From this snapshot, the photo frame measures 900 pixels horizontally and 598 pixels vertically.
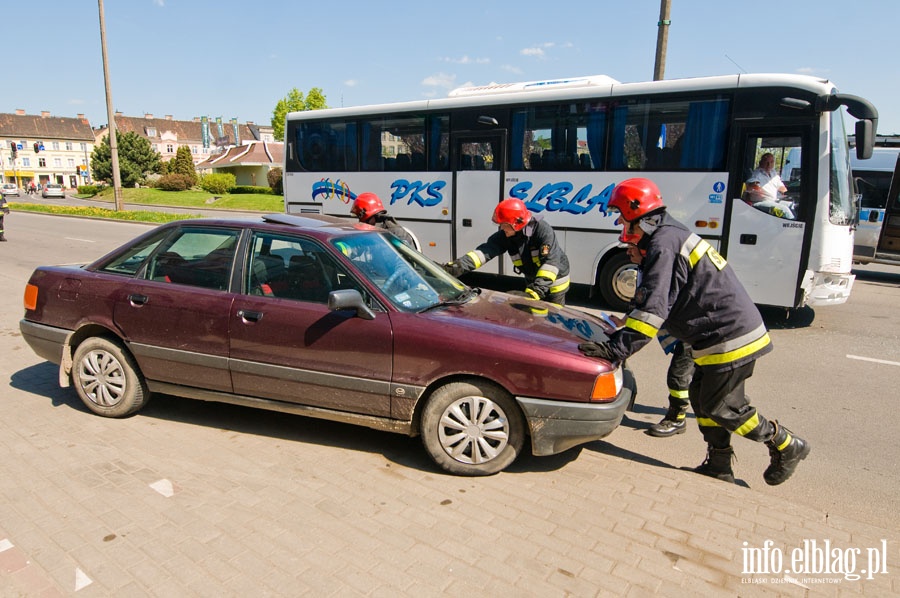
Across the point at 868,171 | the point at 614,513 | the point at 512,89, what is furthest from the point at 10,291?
the point at 868,171

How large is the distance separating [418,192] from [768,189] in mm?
5450

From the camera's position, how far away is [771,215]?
7.43 m

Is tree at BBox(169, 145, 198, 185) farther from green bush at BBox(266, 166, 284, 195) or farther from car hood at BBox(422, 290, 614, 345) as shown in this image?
car hood at BBox(422, 290, 614, 345)

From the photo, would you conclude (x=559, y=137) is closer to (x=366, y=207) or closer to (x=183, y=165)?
(x=366, y=207)

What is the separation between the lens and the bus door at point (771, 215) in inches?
285

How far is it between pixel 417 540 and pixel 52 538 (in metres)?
1.78

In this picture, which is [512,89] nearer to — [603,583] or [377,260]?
[377,260]

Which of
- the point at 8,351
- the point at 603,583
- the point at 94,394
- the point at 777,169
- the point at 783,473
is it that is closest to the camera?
the point at 603,583

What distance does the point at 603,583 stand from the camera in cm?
258

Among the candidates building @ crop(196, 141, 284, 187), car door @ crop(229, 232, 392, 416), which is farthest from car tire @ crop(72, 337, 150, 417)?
building @ crop(196, 141, 284, 187)

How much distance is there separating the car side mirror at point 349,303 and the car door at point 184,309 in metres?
0.92

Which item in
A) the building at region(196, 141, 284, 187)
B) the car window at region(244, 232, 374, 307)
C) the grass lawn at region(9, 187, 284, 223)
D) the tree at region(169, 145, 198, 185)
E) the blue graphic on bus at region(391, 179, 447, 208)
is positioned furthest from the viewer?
the building at region(196, 141, 284, 187)

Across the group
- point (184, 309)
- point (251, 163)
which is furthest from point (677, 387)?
point (251, 163)

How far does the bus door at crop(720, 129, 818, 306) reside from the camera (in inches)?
285
